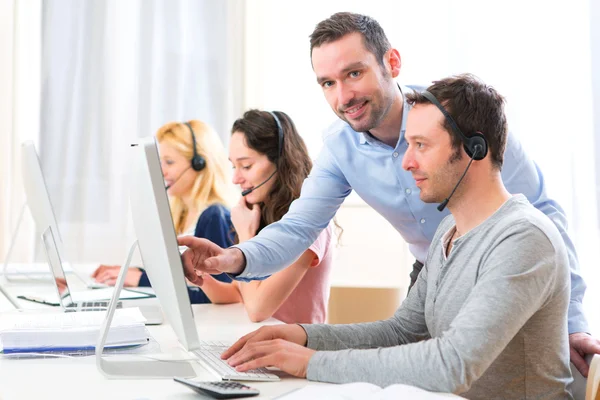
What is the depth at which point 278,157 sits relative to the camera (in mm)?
2209

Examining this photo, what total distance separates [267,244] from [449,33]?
1.90m

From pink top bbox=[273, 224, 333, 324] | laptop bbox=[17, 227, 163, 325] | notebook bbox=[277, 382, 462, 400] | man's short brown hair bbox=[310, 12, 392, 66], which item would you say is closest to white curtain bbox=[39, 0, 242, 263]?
laptop bbox=[17, 227, 163, 325]

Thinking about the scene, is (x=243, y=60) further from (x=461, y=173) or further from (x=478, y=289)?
(x=478, y=289)

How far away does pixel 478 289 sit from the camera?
1.10 m

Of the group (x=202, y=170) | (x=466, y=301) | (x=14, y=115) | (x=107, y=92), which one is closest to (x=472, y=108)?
(x=466, y=301)

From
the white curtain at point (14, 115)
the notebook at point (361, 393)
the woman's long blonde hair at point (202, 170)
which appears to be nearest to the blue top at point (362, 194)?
the notebook at point (361, 393)

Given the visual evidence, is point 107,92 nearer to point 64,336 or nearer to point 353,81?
point 353,81

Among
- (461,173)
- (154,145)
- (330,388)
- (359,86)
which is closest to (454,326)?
(330,388)

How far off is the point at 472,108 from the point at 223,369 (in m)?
0.63

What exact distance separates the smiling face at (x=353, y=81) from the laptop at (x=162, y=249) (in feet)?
2.10

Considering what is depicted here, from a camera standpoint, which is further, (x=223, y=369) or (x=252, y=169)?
(x=252, y=169)

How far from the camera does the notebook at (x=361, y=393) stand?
37.7 inches

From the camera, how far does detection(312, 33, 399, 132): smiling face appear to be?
1740 mm

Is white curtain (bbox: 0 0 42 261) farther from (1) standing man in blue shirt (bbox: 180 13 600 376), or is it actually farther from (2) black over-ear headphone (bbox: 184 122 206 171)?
(1) standing man in blue shirt (bbox: 180 13 600 376)
